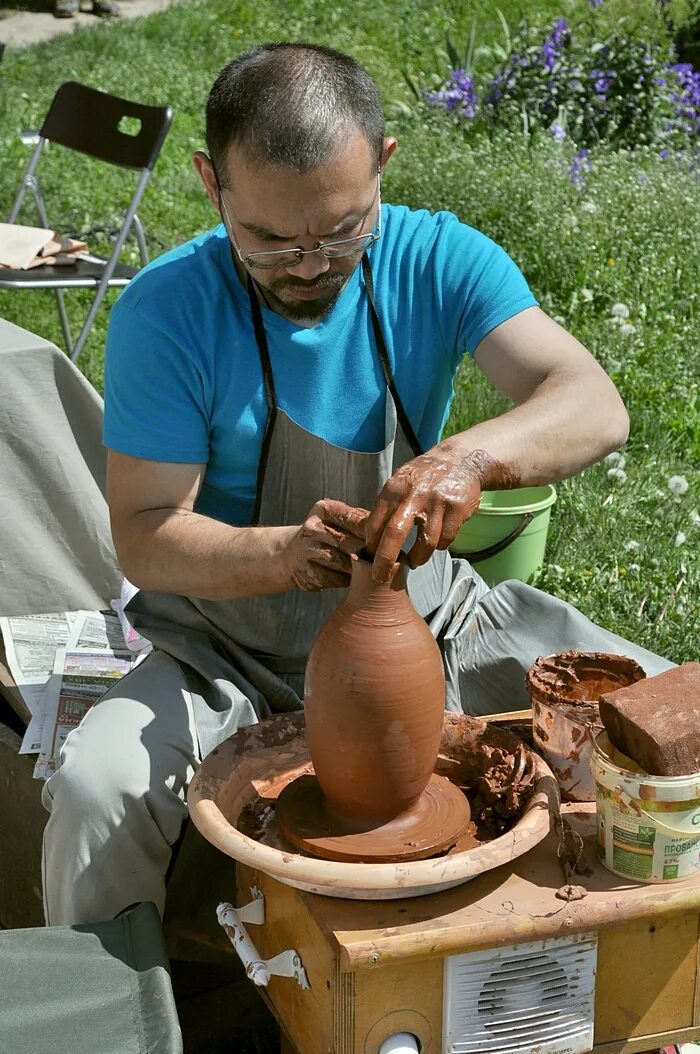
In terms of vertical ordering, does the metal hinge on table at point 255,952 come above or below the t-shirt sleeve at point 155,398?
below

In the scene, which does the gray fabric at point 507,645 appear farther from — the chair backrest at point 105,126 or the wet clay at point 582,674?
the chair backrest at point 105,126

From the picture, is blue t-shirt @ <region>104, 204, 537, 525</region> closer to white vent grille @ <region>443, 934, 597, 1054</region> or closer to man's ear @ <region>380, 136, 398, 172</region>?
man's ear @ <region>380, 136, 398, 172</region>

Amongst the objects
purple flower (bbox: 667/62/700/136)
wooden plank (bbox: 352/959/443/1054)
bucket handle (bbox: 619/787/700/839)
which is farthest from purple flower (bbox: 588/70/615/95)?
wooden plank (bbox: 352/959/443/1054)

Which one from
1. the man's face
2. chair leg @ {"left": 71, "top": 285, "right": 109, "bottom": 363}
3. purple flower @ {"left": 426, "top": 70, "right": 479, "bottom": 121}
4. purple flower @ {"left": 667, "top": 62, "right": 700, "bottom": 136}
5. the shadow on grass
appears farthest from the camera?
the shadow on grass

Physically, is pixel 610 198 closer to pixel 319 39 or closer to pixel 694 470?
pixel 694 470

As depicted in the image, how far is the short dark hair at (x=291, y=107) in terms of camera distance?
6.97 ft

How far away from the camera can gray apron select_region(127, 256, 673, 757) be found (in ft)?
7.78

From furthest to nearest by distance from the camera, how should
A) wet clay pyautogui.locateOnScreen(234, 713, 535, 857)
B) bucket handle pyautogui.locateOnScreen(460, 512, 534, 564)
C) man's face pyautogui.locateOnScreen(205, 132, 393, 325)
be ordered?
bucket handle pyautogui.locateOnScreen(460, 512, 534, 564) → man's face pyautogui.locateOnScreen(205, 132, 393, 325) → wet clay pyautogui.locateOnScreen(234, 713, 535, 857)

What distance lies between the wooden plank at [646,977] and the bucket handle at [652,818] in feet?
0.45

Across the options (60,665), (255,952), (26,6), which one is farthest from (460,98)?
(26,6)

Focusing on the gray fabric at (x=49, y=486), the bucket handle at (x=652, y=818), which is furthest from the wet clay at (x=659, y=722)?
the gray fabric at (x=49, y=486)

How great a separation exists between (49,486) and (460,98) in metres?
5.55

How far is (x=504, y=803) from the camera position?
80.7 inches

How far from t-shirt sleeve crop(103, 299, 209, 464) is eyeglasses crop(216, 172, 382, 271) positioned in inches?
8.7
